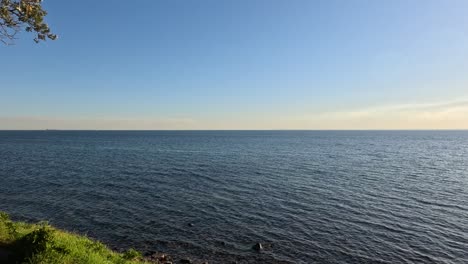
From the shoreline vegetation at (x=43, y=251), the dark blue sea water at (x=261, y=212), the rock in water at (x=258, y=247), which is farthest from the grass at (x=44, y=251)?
the rock in water at (x=258, y=247)

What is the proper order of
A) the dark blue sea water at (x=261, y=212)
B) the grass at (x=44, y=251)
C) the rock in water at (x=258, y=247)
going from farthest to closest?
the dark blue sea water at (x=261, y=212) < the rock in water at (x=258, y=247) < the grass at (x=44, y=251)

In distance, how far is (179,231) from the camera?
29641 mm

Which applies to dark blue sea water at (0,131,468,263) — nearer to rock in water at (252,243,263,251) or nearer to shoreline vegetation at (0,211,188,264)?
rock in water at (252,243,263,251)

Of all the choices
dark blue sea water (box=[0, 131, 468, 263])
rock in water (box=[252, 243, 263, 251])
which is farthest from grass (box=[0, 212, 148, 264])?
rock in water (box=[252, 243, 263, 251])

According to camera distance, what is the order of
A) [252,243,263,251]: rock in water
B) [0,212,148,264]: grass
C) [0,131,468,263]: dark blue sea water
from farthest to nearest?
[0,131,468,263]: dark blue sea water < [252,243,263,251]: rock in water < [0,212,148,264]: grass

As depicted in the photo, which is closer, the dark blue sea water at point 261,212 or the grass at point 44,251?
the grass at point 44,251

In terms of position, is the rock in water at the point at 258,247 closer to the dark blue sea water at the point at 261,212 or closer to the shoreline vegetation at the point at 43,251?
the dark blue sea water at the point at 261,212

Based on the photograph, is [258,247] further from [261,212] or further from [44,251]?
[44,251]

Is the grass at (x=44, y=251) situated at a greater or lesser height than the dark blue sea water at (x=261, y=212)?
greater

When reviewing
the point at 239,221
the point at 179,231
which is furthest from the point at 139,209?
the point at 239,221

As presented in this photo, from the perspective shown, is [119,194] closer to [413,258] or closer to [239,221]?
[239,221]

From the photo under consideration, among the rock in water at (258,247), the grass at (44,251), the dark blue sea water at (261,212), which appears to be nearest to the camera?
the grass at (44,251)

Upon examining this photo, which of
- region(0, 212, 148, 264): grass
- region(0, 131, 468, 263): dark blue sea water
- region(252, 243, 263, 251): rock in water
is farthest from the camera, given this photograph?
region(0, 131, 468, 263): dark blue sea water

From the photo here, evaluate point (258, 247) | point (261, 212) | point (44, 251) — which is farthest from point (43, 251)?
point (261, 212)
